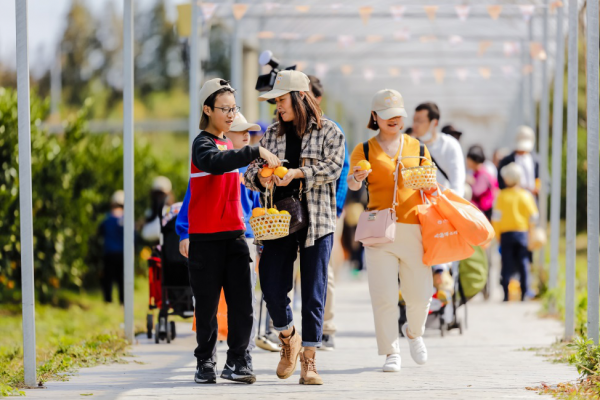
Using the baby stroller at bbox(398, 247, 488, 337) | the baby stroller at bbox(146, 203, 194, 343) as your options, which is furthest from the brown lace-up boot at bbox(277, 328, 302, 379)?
the baby stroller at bbox(398, 247, 488, 337)

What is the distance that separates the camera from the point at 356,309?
11.7m

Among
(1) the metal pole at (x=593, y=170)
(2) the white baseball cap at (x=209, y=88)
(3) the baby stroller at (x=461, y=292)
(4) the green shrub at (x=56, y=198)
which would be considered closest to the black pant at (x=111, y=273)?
(4) the green shrub at (x=56, y=198)

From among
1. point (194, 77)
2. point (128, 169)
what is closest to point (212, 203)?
point (128, 169)

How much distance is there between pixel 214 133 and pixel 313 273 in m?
0.97

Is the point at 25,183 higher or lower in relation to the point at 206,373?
higher

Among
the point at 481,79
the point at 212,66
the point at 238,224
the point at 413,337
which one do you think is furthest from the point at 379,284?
the point at 212,66

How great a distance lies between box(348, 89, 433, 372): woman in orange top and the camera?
22.3 feet

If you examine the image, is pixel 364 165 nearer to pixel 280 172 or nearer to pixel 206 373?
pixel 280 172

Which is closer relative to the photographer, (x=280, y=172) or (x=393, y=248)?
(x=280, y=172)

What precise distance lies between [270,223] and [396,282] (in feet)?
4.36

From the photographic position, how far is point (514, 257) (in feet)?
41.7

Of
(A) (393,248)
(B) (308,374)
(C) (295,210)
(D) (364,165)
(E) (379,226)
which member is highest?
(D) (364,165)

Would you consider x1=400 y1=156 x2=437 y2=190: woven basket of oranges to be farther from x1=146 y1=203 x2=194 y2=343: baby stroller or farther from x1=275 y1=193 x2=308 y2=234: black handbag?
x1=146 y1=203 x2=194 y2=343: baby stroller

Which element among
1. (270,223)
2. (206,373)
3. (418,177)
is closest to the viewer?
(270,223)
